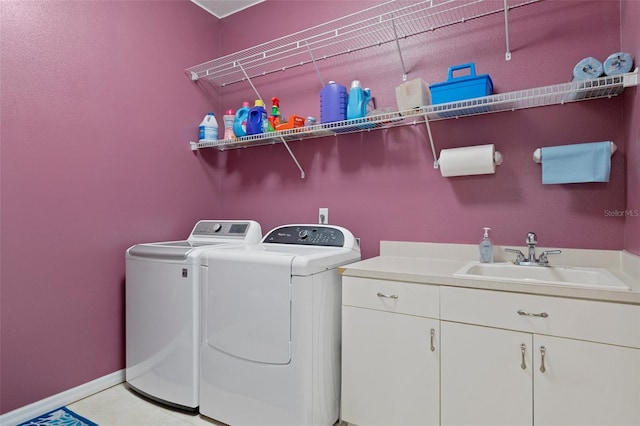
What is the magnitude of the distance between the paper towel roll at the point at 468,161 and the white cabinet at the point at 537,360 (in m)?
0.68

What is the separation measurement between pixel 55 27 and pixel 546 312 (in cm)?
272

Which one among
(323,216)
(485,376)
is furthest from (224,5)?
(485,376)

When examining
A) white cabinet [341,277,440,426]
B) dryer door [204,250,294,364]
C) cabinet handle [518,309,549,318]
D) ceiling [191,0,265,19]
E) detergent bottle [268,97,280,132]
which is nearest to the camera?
cabinet handle [518,309,549,318]

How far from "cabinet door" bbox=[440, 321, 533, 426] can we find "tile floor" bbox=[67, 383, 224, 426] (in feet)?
3.87

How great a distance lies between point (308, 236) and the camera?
2172mm

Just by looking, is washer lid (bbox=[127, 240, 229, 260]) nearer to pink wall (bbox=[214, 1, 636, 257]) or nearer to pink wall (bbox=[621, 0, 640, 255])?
pink wall (bbox=[214, 1, 636, 257])

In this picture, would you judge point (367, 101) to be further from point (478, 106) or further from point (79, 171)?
point (79, 171)

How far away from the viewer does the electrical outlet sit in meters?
2.40

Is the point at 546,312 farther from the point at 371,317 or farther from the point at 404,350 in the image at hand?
the point at 371,317

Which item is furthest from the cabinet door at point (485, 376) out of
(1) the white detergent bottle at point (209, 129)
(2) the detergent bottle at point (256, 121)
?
(1) the white detergent bottle at point (209, 129)

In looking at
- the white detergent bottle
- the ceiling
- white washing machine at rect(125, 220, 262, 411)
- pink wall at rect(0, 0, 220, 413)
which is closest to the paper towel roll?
white washing machine at rect(125, 220, 262, 411)

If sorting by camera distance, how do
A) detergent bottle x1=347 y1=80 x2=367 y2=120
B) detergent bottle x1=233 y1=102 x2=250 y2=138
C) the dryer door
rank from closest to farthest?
1. the dryer door
2. detergent bottle x1=347 y1=80 x2=367 y2=120
3. detergent bottle x1=233 y1=102 x2=250 y2=138

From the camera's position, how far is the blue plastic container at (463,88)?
170 cm

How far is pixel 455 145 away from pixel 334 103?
73 cm
